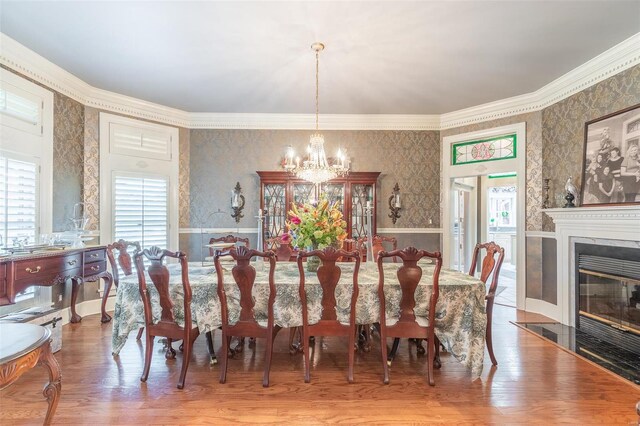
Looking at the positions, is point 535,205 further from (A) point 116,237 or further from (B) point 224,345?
(A) point 116,237

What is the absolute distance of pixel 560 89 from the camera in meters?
4.12

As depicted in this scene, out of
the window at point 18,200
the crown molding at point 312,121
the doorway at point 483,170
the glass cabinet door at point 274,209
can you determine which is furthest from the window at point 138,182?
the doorway at point 483,170

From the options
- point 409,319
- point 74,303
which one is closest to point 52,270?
point 74,303

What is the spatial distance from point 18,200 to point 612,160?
248 inches

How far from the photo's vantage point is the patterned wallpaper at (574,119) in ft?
11.0

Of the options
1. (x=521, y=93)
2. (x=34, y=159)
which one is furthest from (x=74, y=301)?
(x=521, y=93)

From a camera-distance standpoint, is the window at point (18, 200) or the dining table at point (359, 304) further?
the window at point (18, 200)

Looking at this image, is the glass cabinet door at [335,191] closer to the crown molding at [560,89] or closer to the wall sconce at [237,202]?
the wall sconce at [237,202]

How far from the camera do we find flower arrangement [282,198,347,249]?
288 centimetres

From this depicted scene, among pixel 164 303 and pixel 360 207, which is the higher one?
pixel 360 207

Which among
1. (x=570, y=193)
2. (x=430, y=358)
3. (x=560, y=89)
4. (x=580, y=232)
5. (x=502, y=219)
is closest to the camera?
(x=430, y=358)

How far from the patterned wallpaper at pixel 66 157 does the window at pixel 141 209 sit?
51cm

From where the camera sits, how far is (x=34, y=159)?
3551mm

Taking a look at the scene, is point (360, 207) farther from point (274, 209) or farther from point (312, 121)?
point (312, 121)
